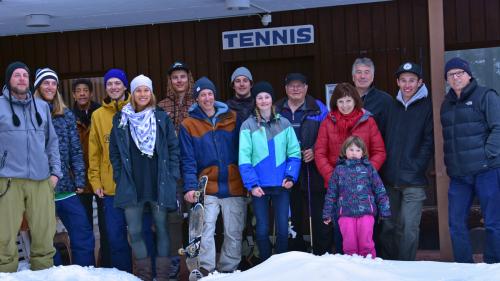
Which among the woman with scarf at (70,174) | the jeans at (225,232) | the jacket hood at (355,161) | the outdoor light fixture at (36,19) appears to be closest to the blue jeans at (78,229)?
the woman with scarf at (70,174)

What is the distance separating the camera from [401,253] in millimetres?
5328

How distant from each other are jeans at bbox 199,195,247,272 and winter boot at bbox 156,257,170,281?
0.91 feet

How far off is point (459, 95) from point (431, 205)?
330 cm

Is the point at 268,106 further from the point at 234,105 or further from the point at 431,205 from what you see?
the point at 431,205

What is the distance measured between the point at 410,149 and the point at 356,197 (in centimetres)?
60

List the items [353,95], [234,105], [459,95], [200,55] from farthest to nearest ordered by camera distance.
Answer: [200,55], [234,105], [353,95], [459,95]

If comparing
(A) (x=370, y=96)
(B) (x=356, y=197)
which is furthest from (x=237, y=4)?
(B) (x=356, y=197)

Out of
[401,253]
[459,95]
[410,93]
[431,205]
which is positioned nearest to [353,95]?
[410,93]

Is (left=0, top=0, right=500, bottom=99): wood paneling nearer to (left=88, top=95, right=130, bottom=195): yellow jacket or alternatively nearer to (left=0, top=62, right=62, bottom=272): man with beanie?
(left=88, top=95, right=130, bottom=195): yellow jacket

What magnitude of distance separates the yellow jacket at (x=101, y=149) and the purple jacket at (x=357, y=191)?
1.85 metres

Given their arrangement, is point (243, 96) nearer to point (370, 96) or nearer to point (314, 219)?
point (370, 96)

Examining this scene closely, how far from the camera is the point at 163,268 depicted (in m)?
5.21

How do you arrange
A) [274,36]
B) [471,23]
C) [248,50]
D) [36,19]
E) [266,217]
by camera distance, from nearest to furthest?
[266,217]
[36,19]
[471,23]
[274,36]
[248,50]

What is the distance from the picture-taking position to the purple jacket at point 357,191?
5102mm
